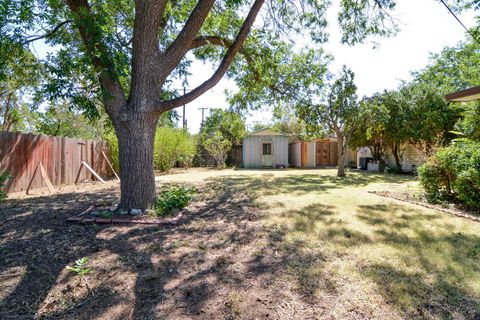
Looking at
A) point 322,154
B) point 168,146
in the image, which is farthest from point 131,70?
point 322,154

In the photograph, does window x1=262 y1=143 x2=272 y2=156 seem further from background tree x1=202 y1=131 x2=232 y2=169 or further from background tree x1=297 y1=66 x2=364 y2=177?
background tree x1=297 y1=66 x2=364 y2=177

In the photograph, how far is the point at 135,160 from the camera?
4.47m

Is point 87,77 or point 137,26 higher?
point 137,26

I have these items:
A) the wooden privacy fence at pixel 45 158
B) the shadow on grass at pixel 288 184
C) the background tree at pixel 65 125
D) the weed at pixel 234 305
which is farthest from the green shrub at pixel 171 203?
the background tree at pixel 65 125

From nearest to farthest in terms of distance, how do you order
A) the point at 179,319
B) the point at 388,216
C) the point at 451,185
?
the point at 179,319
the point at 388,216
the point at 451,185

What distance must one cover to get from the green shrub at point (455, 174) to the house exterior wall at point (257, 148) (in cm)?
1301

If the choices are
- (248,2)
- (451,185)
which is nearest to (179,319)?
(451,185)

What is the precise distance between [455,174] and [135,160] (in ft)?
20.1

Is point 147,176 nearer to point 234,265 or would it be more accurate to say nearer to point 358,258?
point 234,265

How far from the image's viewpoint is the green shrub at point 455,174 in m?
5.20

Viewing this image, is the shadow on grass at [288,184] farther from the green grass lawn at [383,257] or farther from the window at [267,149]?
the window at [267,149]

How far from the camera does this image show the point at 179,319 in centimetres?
197

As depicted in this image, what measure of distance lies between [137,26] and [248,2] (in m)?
3.30

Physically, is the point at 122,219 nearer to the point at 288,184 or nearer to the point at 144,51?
the point at 144,51
